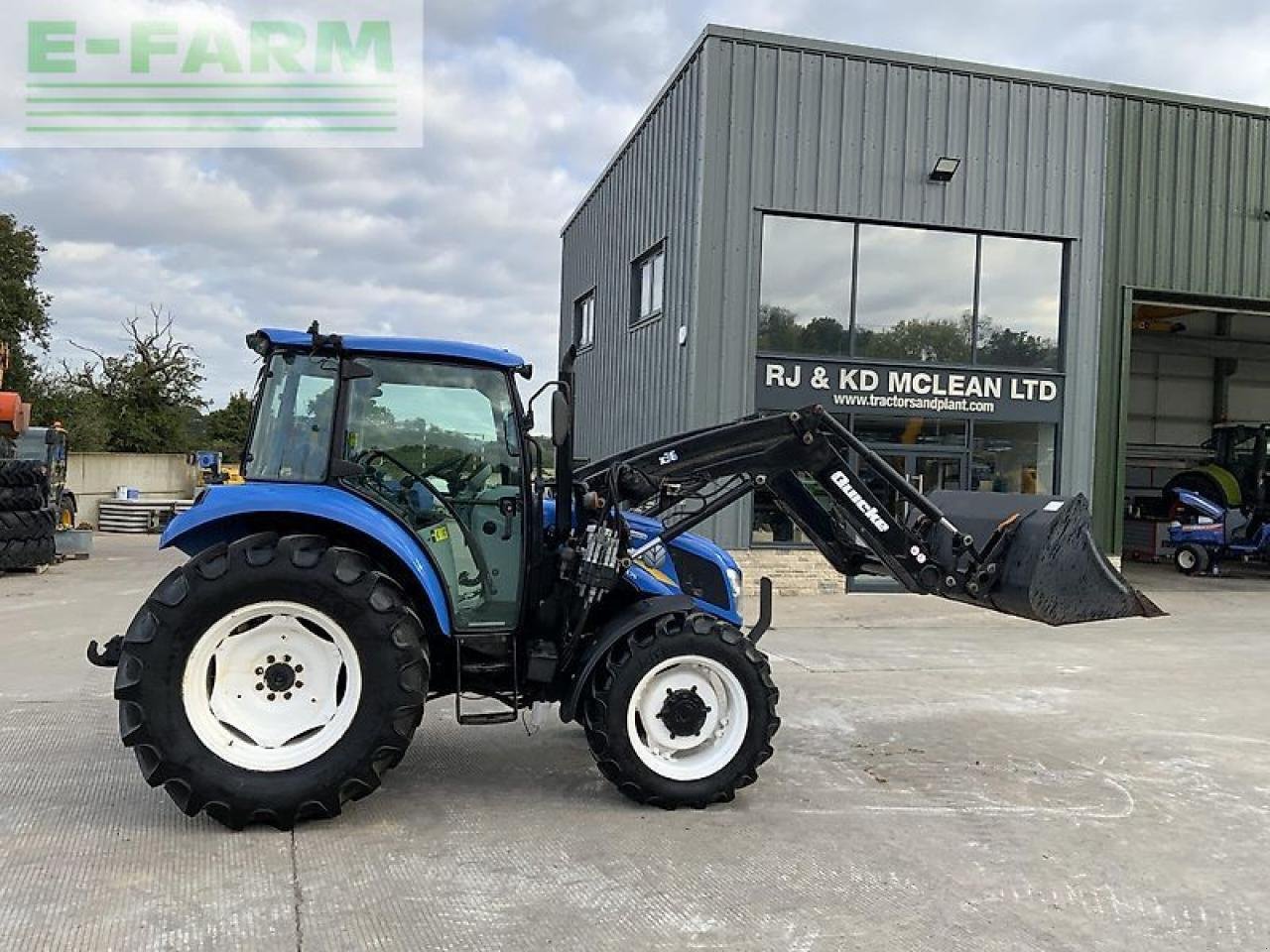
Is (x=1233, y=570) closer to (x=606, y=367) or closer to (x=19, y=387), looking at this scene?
(x=606, y=367)

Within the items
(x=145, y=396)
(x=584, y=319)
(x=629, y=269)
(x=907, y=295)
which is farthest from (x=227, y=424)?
(x=907, y=295)

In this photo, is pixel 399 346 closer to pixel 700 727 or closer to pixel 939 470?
pixel 700 727

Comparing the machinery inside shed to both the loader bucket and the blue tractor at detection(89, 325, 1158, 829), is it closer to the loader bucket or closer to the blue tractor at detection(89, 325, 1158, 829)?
the loader bucket

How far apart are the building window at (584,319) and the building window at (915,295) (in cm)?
641

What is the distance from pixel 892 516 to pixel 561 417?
84.9 inches

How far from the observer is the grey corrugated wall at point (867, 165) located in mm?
13000

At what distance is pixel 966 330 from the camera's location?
1424 cm

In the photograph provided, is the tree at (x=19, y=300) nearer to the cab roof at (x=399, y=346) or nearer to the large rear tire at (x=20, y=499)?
the large rear tire at (x=20, y=499)

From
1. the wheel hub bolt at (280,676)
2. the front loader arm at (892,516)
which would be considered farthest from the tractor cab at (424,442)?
the wheel hub bolt at (280,676)

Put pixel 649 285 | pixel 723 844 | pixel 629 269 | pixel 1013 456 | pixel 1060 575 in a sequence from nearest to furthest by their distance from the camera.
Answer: pixel 723 844, pixel 1060 575, pixel 1013 456, pixel 649 285, pixel 629 269

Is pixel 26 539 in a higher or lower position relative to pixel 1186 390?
lower

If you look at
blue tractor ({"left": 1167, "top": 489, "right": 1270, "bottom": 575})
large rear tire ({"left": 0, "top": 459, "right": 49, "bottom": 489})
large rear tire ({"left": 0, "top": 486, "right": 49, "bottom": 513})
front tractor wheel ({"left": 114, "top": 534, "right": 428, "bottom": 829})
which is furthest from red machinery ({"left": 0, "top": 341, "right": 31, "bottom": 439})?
blue tractor ({"left": 1167, "top": 489, "right": 1270, "bottom": 575})

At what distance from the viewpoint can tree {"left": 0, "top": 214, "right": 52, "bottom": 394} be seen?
28.0 meters

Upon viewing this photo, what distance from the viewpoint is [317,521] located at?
486cm
